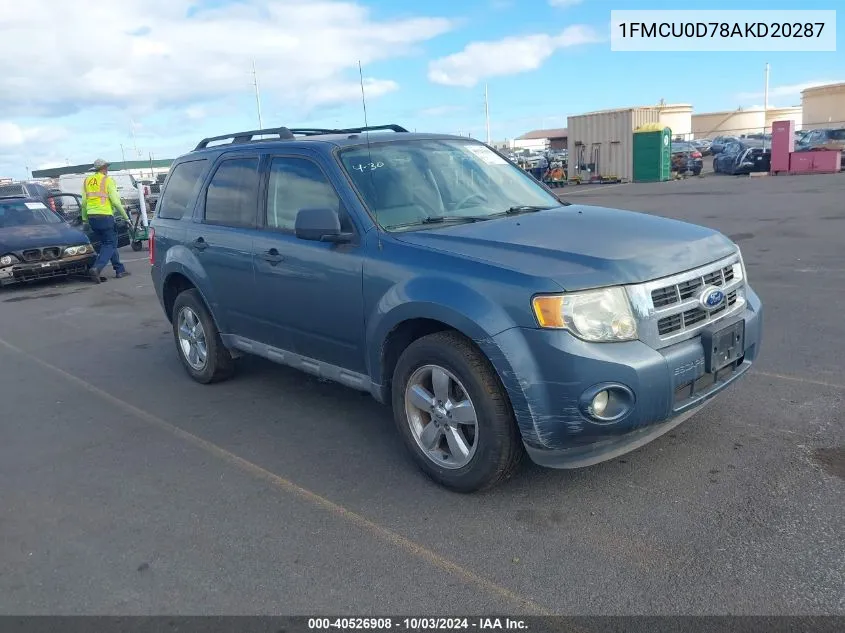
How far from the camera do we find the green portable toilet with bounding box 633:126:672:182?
101 ft

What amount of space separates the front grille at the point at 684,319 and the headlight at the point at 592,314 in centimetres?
18

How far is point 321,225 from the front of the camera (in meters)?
4.07

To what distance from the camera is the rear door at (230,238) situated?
16.7 ft

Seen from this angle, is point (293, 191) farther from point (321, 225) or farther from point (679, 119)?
point (679, 119)

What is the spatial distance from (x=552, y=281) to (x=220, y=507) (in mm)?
2130

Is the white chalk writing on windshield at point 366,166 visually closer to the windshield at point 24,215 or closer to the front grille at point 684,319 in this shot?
the front grille at point 684,319

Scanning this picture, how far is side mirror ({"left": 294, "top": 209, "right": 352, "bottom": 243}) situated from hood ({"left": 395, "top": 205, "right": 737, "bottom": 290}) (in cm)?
37

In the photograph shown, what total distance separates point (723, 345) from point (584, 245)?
0.87 meters

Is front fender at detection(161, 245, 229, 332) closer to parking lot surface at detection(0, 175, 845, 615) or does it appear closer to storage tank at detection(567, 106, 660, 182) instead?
parking lot surface at detection(0, 175, 845, 615)

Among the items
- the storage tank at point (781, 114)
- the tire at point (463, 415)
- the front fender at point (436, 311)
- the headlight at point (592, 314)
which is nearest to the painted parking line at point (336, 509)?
the tire at point (463, 415)

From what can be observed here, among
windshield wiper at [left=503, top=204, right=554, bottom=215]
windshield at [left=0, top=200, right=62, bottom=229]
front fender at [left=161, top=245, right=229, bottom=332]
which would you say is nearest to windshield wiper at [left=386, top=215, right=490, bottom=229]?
windshield wiper at [left=503, top=204, right=554, bottom=215]

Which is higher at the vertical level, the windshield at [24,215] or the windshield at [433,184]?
the windshield at [433,184]

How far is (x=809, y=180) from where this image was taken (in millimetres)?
24516

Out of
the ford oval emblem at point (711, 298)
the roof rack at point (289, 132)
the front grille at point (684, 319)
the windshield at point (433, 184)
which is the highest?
the roof rack at point (289, 132)
